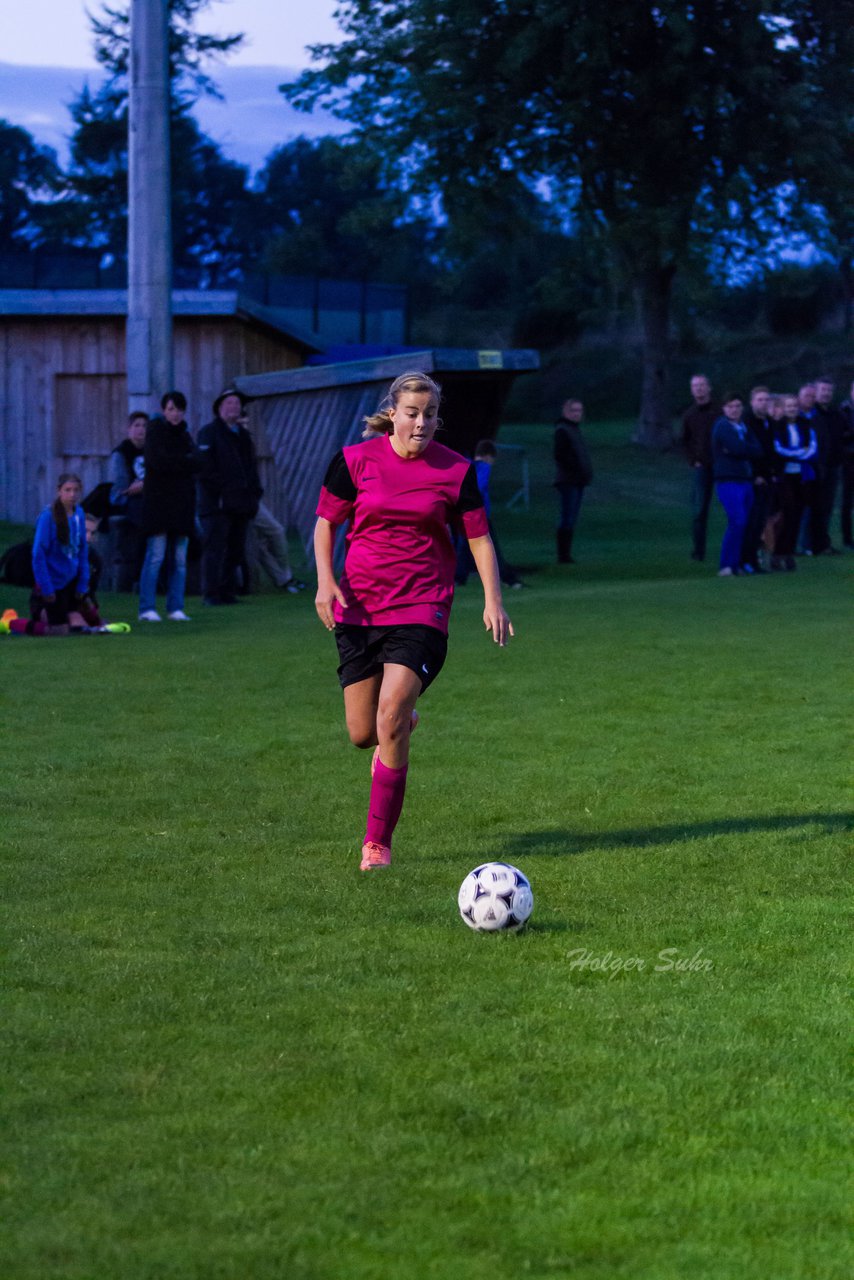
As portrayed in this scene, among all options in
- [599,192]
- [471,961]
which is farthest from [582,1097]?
[599,192]

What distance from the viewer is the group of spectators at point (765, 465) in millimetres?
19438

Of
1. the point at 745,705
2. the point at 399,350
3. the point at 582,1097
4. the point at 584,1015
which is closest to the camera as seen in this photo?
the point at 582,1097

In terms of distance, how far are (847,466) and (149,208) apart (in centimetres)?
998

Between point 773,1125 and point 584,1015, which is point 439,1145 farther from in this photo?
point 584,1015

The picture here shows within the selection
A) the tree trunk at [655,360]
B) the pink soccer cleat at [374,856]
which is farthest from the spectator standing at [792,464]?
the tree trunk at [655,360]

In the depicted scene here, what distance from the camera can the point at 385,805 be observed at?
6.61 meters

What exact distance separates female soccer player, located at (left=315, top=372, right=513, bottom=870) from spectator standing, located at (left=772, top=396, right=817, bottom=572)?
14.9 meters

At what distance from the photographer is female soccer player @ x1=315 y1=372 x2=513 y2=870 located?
6.65 metres

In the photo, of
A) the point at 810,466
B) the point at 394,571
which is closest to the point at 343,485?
the point at 394,571

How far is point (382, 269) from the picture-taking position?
76.1 m

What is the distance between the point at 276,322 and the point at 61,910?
2283 cm

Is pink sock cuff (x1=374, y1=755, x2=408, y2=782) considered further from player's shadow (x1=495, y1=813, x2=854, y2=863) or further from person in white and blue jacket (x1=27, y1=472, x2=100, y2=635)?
person in white and blue jacket (x1=27, y1=472, x2=100, y2=635)

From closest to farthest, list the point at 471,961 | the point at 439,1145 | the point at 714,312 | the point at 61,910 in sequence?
the point at 439,1145 < the point at 471,961 < the point at 61,910 < the point at 714,312

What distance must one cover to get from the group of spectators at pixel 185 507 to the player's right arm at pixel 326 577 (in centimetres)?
903
